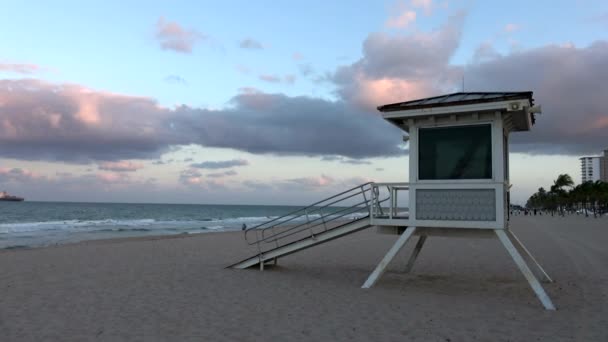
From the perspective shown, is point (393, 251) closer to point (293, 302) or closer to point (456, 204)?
point (456, 204)

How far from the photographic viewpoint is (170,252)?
1919 centimetres

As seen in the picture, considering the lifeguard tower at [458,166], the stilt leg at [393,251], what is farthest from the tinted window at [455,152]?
the stilt leg at [393,251]

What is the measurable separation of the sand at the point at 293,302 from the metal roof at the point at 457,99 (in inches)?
149

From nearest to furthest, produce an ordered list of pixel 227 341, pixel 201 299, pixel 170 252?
pixel 227 341 < pixel 201 299 < pixel 170 252

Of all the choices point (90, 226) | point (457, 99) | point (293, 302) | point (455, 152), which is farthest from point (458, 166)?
point (90, 226)

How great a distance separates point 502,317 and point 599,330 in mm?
1358

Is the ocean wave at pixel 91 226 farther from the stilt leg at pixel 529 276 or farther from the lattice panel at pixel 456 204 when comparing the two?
the stilt leg at pixel 529 276

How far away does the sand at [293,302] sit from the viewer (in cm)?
700

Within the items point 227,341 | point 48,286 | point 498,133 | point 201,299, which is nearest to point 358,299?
point 201,299

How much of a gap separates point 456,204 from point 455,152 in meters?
1.05

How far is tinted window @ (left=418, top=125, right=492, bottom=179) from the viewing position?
9.80 m

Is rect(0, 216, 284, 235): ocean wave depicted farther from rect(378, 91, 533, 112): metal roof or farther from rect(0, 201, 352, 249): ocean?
rect(378, 91, 533, 112): metal roof

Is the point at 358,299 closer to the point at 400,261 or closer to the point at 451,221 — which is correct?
the point at 451,221

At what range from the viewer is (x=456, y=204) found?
9906 mm
